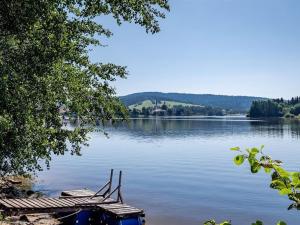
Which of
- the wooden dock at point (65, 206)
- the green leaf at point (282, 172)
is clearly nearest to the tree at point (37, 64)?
the wooden dock at point (65, 206)

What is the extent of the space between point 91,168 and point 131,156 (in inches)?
775

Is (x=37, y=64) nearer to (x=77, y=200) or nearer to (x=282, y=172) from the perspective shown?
(x=282, y=172)

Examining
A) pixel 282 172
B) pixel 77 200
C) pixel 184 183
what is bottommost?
pixel 184 183

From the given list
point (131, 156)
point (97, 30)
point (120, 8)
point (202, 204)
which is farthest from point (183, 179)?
point (120, 8)

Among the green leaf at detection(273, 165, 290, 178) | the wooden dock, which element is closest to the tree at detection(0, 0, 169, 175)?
the wooden dock

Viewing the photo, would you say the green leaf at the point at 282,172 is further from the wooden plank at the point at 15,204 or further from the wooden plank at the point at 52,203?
the wooden plank at the point at 52,203

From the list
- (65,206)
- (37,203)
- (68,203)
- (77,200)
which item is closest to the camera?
(37,203)

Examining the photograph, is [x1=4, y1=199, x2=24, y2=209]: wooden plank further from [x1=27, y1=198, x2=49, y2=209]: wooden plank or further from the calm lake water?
the calm lake water

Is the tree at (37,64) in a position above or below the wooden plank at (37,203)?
above

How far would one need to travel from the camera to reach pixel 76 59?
21.2 meters

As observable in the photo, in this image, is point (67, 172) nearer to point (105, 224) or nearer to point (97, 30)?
point (105, 224)

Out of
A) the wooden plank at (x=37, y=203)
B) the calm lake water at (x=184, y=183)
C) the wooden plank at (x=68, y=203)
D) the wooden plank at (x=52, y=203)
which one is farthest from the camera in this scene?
the calm lake water at (x=184, y=183)

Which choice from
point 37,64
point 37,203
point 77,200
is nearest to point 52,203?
point 37,203

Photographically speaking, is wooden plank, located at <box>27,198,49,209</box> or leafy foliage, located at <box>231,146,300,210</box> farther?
wooden plank, located at <box>27,198,49,209</box>
